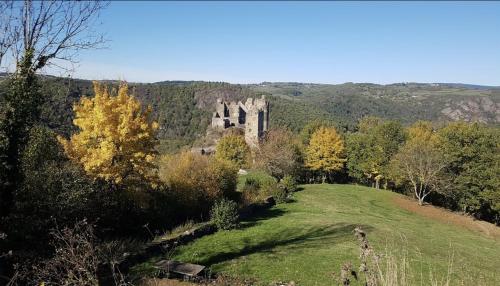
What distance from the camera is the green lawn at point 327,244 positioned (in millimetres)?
15328

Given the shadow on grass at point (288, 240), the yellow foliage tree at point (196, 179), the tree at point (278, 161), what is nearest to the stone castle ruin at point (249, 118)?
the tree at point (278, 161)

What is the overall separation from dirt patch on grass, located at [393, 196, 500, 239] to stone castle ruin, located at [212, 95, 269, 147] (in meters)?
31.4

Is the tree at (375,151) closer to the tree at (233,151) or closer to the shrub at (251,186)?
the tree at (233,151)

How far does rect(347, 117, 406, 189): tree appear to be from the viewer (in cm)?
5369

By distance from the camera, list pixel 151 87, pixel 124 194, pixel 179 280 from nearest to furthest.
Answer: pixel 179 280 → pixel 124 194 → pixel 151 87

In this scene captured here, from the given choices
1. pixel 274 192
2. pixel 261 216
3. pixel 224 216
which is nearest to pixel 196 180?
pixel 224 216

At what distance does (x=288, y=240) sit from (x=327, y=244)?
2165 millimetres

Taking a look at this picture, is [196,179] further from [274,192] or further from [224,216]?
[274,192]

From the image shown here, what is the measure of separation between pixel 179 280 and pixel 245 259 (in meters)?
5.26

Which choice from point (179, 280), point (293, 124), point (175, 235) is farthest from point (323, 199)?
point (293, 124)

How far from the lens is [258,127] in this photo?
76.0 m

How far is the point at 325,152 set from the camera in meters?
55.5

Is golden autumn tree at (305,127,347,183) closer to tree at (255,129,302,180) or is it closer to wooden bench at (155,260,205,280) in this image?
tree at (255,129,302,180)

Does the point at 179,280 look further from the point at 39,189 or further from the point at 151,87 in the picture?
the point at 151,87
